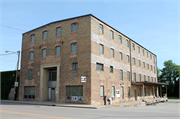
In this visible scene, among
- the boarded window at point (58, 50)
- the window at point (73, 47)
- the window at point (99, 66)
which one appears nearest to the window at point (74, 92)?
the window at point (99, 66)

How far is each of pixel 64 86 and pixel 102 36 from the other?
9.37 m

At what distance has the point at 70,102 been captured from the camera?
23047 millimetres

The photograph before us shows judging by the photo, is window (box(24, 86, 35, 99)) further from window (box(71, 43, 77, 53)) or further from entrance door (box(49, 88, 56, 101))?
window (box(71, 43, 77, 53))

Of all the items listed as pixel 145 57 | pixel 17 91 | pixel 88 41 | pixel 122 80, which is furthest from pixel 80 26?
pixel 145 57

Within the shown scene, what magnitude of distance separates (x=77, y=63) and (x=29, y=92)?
1117 centimetres

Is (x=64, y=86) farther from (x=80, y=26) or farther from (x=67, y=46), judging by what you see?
(x=80, y=26)

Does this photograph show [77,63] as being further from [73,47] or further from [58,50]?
[58,50]

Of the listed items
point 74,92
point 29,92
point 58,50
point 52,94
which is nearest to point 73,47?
point 58,50

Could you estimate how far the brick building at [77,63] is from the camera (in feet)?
74.4

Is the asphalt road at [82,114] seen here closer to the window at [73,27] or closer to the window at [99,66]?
the window at [99,66]

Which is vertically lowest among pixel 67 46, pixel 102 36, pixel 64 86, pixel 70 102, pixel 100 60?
pixel 70 102

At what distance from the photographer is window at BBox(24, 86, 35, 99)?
2792cm

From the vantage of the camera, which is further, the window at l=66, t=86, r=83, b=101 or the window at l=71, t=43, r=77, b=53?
the window at l=71, t=43, r=77, b=53

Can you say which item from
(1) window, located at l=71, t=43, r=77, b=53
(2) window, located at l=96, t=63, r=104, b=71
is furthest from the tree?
(1) window, located at l=71, t=43, r=77, b=53
